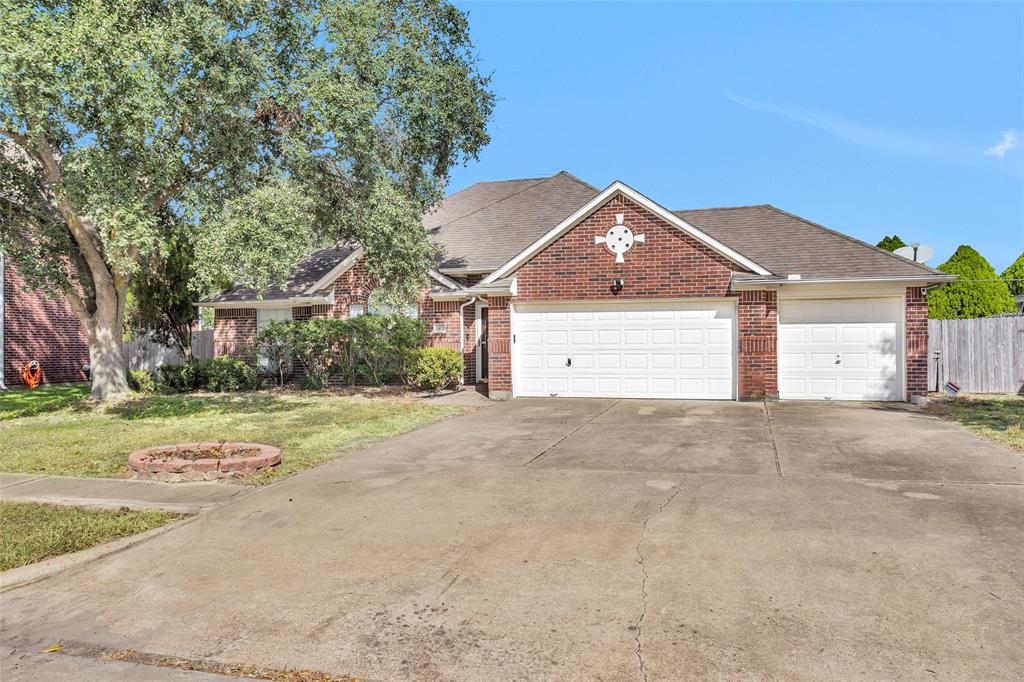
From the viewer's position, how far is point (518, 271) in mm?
15461

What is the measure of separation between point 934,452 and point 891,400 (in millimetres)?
6471

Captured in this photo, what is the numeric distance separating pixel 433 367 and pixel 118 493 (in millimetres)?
9684

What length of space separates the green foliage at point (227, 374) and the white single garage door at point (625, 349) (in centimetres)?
845

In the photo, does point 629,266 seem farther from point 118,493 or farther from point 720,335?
point 118,493

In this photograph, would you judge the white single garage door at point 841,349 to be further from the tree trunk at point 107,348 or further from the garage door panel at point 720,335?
the tree trunk at point 107,348

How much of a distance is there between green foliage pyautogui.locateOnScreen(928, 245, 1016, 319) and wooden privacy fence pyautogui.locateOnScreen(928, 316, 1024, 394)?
4.95 metres

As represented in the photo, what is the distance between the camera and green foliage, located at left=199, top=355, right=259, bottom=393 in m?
18.5

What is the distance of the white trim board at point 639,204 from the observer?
14.0 meters

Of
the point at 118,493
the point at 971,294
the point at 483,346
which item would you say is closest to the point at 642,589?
the point at 118,493

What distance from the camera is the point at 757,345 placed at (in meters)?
14.1

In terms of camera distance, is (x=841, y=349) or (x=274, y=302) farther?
(x=274, y=302)

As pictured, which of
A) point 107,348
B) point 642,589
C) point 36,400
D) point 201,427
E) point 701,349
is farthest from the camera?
point 36,400

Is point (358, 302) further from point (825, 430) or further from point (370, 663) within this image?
A: point (370, 663)

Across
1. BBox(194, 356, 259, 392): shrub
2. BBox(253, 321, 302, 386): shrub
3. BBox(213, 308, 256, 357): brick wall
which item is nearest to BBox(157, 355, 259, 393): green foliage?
BBox(194, 356, 259, 392): shrub
